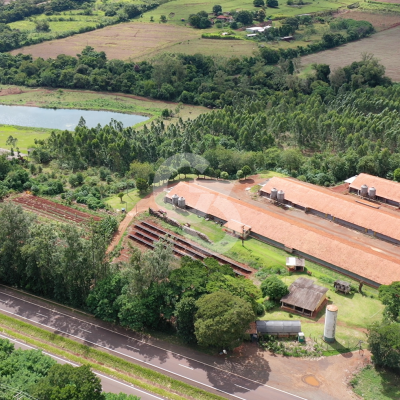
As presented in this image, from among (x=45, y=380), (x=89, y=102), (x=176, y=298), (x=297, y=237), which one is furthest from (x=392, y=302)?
(x=89, y=102)

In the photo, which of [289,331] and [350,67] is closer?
[289,331]

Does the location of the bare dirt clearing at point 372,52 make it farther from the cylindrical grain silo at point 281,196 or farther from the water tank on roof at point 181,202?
the water tank on roof at point 181,202

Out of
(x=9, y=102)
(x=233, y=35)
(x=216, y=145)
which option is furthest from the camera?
(x=233, y=35)

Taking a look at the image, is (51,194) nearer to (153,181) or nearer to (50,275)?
(153,181)

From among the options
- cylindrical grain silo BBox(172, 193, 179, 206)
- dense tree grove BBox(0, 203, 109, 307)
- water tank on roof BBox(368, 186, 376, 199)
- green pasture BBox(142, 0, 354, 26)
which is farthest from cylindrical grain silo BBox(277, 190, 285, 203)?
green pasture BBox(142, 0, 354, 26)

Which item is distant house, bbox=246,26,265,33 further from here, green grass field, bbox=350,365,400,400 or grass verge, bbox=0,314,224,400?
green grass field, bbox=350,365,400,400

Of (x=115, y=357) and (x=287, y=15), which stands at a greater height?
(x=287, y=15)

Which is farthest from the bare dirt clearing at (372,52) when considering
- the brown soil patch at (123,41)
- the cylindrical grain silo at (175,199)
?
the cylindrical grain silo at (175,199)

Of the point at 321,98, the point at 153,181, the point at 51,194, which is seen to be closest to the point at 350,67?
the point at 321,98
